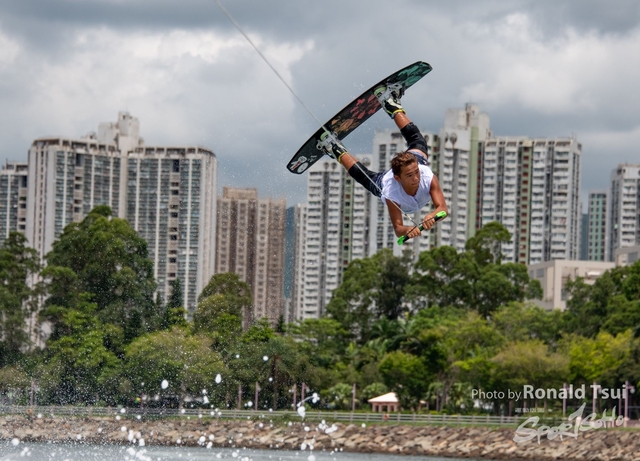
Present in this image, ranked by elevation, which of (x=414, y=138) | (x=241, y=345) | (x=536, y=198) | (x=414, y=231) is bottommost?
(x=241, y=345)

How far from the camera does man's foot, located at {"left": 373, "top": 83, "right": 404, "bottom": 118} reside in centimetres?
1387

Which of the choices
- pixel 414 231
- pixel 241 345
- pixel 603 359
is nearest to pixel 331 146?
pixel 414 231

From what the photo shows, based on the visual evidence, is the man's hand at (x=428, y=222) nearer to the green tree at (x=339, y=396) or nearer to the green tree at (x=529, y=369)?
the green tree at (x=529, y=369)

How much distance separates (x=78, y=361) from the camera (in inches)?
1781

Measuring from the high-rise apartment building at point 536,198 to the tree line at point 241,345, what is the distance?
1999 inches

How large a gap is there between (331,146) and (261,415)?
31.4m

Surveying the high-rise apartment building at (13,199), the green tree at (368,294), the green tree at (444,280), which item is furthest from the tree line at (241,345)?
the high-rise apartment building at (13,199)

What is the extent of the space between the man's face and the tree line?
31.9m

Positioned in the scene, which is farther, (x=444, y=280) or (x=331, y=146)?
(x=444, y=280)

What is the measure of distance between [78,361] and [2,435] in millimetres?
4117

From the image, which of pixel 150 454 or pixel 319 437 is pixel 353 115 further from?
pixel 319 437

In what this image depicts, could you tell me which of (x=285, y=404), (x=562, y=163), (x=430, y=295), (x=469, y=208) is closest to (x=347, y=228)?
(x=469, y=208)

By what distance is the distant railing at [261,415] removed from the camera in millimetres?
43188

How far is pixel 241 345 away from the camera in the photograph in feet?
146
